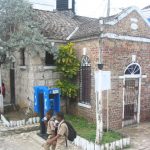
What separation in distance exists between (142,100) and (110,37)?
3.35 m

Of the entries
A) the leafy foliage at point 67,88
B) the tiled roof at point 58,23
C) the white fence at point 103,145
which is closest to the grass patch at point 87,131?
the white fence at point 103,145

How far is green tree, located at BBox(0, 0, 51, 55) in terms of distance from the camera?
11.5 metres

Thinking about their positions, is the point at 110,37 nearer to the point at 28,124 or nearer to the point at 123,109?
the point at 123,109

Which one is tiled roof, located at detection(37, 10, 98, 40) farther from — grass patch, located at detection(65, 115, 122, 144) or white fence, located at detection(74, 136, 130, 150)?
white fence, located at detection(74, 136, 130, 150)

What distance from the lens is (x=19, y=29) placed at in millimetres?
12102

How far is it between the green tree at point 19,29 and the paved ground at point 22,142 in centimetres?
362

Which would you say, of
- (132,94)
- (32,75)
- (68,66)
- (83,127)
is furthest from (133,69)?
(32,75)

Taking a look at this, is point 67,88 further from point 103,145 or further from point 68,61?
point 103,145

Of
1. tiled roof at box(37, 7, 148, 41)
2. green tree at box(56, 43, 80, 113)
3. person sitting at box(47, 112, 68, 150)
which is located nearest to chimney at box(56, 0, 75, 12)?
tiled roof at box(37, 7, 148, 41)

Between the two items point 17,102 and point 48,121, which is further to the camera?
point 17,102

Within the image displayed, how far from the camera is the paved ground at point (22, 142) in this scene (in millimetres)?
9180

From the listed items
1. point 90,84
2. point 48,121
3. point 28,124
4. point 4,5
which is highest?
point 4,5

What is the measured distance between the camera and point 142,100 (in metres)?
12.4

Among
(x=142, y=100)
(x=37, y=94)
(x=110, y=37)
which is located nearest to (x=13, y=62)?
(x=37, y=94)
